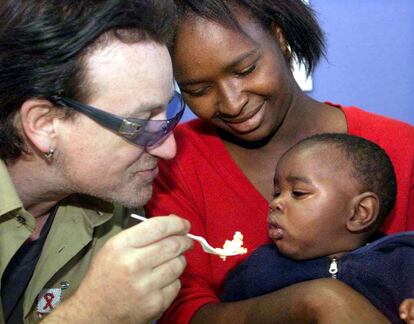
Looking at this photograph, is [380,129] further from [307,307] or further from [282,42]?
[307,307]

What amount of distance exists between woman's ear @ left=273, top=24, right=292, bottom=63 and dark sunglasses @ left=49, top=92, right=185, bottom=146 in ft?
1.29

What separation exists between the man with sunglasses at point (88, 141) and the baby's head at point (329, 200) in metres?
0.34

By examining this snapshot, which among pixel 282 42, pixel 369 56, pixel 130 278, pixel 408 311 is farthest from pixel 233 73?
pixel 369 56

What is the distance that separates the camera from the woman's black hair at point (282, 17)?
5.09ft

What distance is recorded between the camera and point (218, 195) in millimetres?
1735

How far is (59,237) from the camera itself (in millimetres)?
1707

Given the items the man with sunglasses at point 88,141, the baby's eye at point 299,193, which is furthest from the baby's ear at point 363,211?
the man with sunglasses at point 88,141

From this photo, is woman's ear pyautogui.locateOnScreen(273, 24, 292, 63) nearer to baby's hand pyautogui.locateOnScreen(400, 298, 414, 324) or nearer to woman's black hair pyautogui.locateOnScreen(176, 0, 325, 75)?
woman's black hair pyautogui.locateOnScreen(176, 0, 325, 75)

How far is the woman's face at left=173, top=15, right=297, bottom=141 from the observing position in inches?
60.1

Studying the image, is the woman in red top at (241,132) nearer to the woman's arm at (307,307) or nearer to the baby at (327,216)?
the woman's arm at (307,307)

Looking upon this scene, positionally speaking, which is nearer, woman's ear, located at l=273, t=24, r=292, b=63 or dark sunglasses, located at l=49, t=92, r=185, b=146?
dark sunglasses, located at l=49, t=92, r=185, b=146

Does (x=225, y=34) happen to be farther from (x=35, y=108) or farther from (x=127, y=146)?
(x=35, y=108)

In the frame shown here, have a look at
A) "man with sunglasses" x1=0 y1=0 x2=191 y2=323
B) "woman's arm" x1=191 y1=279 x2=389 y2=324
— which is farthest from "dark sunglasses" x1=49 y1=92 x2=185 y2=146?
"woman's arm" x1=191 y1=279 x2=389 y2=324

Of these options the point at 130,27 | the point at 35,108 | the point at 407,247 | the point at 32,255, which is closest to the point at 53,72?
the point at 35,108
